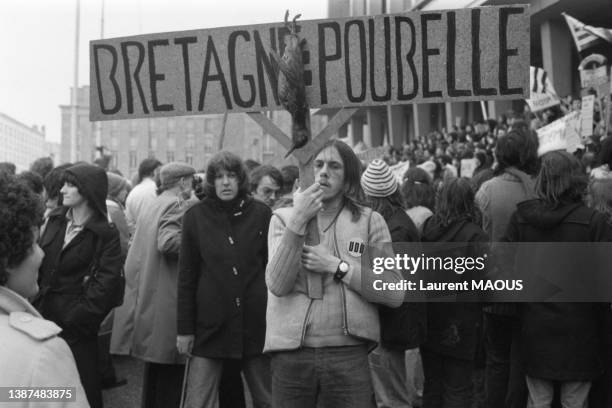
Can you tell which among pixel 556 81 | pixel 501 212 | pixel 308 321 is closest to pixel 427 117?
pixel 556 81

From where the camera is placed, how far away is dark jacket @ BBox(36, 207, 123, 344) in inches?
174

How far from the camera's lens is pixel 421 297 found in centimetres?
472

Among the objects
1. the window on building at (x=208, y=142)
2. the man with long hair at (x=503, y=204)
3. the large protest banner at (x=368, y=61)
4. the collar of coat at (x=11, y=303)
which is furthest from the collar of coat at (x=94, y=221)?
the window on building at (x=208, y=142)

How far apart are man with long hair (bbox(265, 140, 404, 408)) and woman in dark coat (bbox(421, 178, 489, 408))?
1538 millimetres

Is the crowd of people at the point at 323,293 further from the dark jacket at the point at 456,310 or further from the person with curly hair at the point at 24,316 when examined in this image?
the person with curly hair at the point at 24,316

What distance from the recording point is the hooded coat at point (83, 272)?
4.42 metres

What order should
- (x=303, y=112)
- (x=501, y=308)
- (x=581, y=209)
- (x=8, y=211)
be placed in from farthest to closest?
(x=501, y=308)
(x=581, y=209)
(x=303, y=112)
(x=8, y=211)

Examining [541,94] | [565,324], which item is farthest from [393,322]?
[541,94]

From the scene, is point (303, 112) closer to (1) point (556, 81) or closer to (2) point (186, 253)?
(2) point (186, 253)

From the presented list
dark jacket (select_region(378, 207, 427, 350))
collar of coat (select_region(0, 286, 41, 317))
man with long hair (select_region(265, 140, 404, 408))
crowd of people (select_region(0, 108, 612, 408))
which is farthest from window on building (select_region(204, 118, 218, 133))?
collar of coat (select_region(0, 286, 41, 317))

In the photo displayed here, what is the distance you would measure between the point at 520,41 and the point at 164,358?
307 cm

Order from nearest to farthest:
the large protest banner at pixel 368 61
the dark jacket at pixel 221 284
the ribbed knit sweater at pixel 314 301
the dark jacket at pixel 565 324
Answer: the ribbed knit sweater at pixel 314 301 → the large protest banner at pixel 368 61 → the dark jacket at pixel 565 324 → the dark jacket at pixel 221 284

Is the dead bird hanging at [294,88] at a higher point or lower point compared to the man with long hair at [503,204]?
higher

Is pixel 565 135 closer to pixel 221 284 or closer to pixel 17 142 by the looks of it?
pixel 221 284
